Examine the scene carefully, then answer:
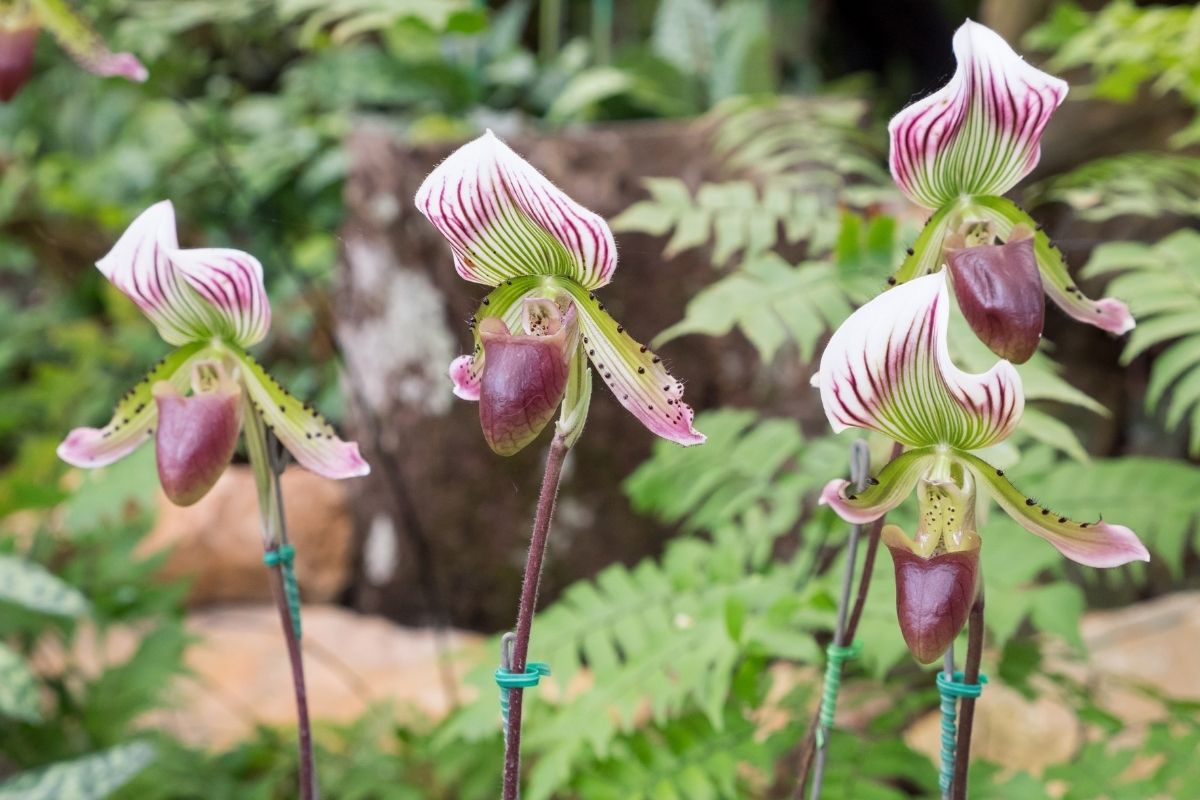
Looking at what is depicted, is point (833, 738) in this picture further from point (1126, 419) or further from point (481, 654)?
point (1126, 419)

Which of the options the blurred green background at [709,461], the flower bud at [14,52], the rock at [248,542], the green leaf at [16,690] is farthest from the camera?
the rock at [248,542]

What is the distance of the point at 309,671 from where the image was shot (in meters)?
2.17

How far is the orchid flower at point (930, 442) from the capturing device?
44cm

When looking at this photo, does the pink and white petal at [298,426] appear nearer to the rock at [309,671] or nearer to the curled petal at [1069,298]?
the curled petal at [1069,298]

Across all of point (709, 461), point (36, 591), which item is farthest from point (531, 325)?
point (36, 591)

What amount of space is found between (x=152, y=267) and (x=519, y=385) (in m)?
0.22

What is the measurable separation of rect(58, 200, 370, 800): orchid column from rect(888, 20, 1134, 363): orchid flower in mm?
344

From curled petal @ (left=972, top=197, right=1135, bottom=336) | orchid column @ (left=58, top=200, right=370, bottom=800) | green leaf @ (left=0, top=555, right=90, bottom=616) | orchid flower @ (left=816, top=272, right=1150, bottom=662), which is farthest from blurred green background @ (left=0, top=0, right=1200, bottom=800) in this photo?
orchid column @ (left=58, top=200, right=370, bottom=800)

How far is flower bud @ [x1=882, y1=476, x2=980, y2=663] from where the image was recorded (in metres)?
0.46

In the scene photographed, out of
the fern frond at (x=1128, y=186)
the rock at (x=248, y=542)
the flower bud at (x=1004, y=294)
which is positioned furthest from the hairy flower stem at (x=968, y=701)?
the rock at (x=248, y=542)

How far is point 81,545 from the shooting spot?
5.29ft

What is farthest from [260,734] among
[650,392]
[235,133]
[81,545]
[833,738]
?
[235,133]

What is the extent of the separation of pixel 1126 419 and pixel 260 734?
201 cm

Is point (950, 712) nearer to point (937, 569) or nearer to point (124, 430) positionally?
point (937, 569)
